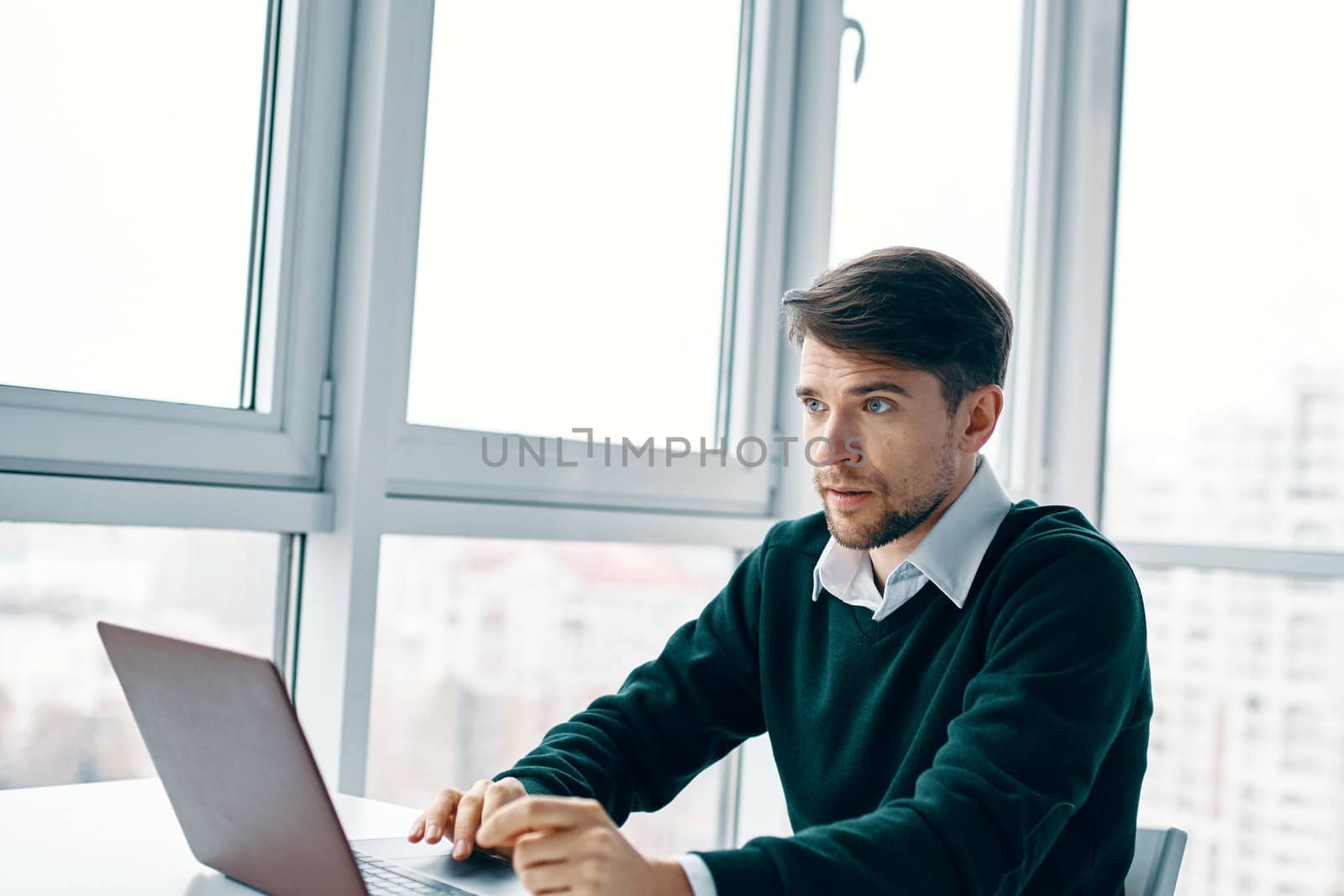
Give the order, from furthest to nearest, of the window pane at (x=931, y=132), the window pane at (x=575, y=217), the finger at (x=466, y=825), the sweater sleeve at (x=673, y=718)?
the window pane at (x=931, y=132)
the window pane at (x=575, y=217)
the sweater sleeve at (x=673, y=718)
the finger at (x=466, y=825)

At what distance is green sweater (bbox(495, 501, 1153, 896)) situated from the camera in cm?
100

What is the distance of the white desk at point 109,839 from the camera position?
99 centimetres

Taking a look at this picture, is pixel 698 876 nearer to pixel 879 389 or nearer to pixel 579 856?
pixel 579 856

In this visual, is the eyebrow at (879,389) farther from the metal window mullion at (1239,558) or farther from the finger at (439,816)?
the metal window mullion at (1239,558)

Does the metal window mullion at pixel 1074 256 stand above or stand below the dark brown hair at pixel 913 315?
above

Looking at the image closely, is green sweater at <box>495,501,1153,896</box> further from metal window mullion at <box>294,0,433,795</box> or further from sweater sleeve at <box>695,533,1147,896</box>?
metal window mullion at <box>294,0,433,795</box>

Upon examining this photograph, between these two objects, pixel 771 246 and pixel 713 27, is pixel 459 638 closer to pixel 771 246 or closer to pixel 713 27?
pixel 771 246

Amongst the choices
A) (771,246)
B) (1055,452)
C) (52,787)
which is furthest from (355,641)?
(1055,452)

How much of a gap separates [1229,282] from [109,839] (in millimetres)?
2730

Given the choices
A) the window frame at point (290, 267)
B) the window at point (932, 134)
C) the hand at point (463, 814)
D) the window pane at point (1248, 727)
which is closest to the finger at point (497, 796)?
the hand at point (463, 814)

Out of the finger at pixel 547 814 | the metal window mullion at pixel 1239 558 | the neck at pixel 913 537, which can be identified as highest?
the neck at pixel 913 537

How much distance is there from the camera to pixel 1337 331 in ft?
9.24

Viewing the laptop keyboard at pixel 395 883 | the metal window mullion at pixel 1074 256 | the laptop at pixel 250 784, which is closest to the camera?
the laptop at pixel 250 784

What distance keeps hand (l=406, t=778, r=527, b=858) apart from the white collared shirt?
48 cm
